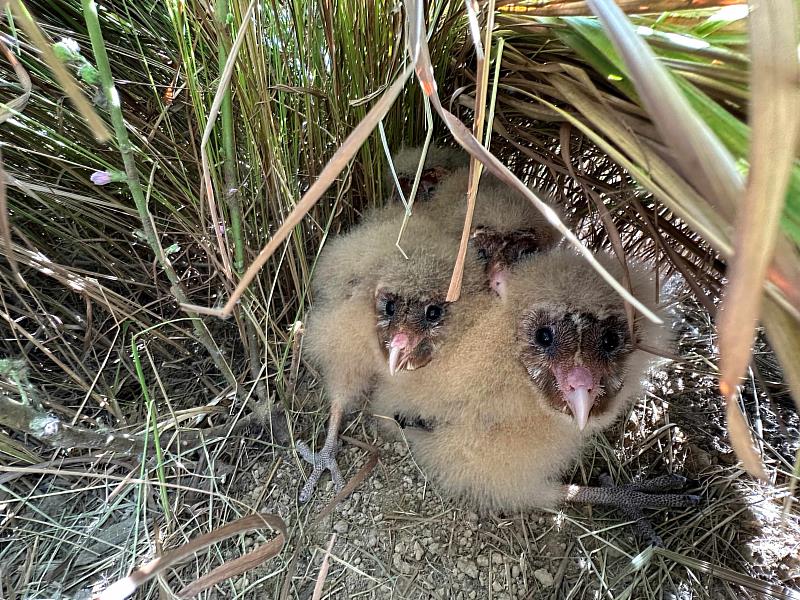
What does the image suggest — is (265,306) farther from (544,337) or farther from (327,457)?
(544,337)

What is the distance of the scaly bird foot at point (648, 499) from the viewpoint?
Answer: 1144mm

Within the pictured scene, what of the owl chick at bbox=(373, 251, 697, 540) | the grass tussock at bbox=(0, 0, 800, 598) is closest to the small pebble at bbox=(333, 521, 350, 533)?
the grass tussock at bbox=(0, 0, 800, 598)

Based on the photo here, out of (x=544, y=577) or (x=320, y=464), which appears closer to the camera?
(x=544, y=577)

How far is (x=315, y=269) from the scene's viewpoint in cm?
132

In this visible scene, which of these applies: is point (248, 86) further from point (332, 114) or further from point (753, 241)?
point (753, 241)

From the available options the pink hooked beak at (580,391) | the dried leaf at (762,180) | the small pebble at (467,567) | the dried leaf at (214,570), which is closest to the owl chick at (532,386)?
the pink hooked beak at (580,391)

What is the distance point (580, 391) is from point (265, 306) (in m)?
0.72

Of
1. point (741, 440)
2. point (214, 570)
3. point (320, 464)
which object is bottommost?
point (320, 464)

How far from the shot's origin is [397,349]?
1.11 meters

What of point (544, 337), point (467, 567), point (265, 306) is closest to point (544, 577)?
point (467, 567)

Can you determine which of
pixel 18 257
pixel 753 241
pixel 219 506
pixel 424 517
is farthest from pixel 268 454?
pixel 753 241

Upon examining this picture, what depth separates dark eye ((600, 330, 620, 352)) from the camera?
40.5 inches

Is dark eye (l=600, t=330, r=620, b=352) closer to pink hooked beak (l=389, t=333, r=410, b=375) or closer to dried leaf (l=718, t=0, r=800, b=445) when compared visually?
pink hooked beak (l=389, t=333, r=410, b=375)

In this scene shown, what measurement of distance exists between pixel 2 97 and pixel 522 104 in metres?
1.13
